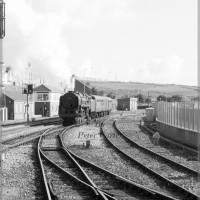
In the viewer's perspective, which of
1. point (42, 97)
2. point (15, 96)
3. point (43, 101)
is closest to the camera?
point (15, 96)

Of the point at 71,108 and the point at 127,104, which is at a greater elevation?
the point at 127,104

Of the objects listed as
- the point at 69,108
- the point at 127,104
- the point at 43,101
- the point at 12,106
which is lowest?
the point at 69,108

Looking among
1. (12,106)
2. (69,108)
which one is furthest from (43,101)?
(69,108)

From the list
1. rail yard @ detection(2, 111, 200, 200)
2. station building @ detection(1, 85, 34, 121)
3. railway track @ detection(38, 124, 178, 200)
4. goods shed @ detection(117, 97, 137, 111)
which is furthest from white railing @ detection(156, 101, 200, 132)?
goods shed @ detection(117, 97, 137, 111)

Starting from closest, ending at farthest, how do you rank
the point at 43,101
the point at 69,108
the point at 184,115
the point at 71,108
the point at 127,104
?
1. the point at 184,115
2. the point at 71,108
3. the point at 69,108
4. the point at 43,101
5. the point at 127,104

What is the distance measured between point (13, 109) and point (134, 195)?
165 ft

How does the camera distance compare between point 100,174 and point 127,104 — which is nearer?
point 100,174

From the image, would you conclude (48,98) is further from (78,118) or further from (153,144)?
(153,144)

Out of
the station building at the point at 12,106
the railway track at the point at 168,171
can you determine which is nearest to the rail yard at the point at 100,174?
the railway track at the point at 168,171

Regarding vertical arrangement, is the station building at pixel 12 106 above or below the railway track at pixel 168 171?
above

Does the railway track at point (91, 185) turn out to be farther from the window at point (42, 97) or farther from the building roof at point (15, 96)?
the window at point (42, 97)

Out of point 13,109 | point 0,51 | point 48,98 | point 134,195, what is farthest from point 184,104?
point 48,98

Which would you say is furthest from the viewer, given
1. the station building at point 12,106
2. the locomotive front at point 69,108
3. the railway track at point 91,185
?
the station building at point 12,106

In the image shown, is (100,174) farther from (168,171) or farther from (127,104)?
(127,104)
